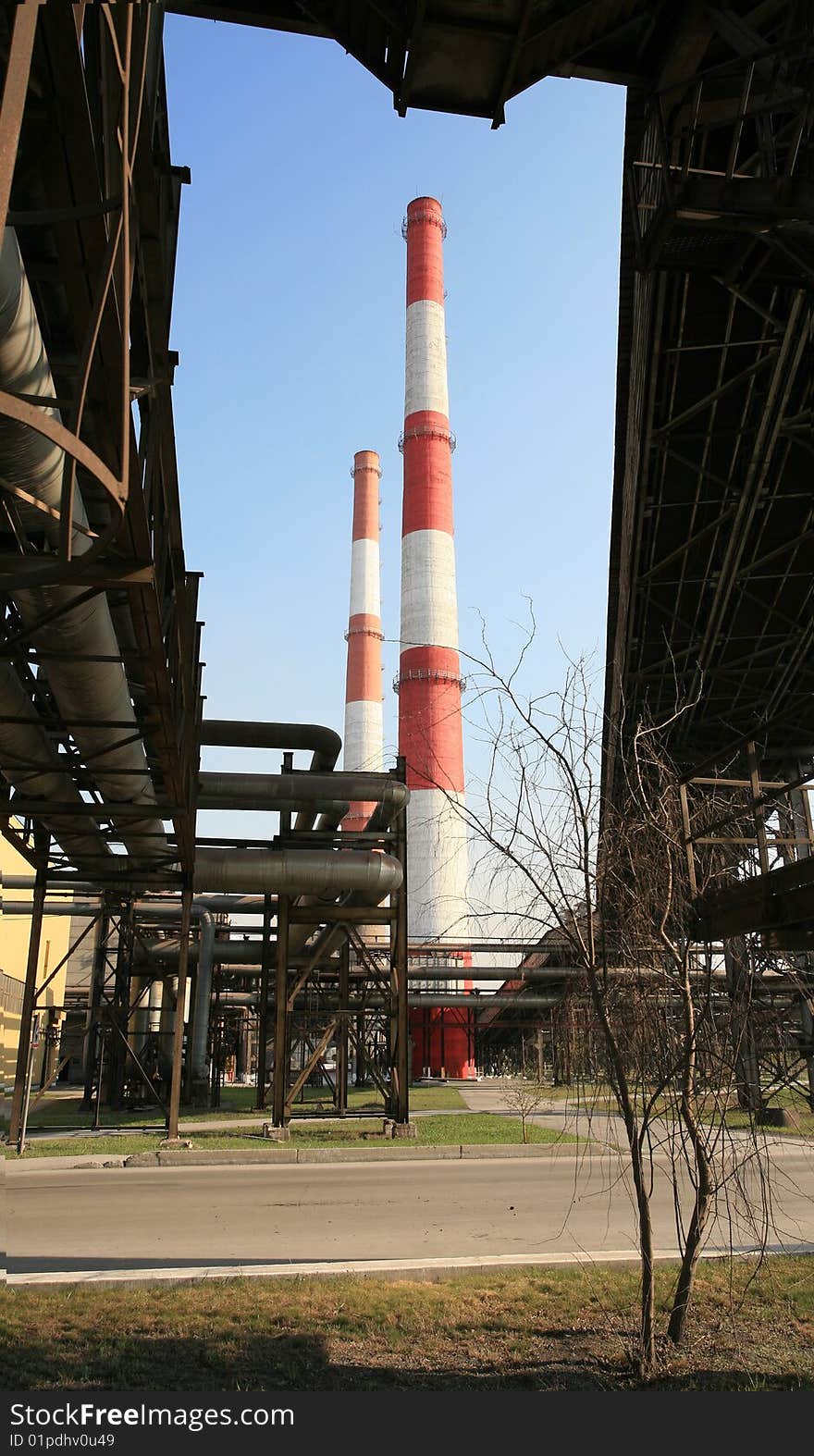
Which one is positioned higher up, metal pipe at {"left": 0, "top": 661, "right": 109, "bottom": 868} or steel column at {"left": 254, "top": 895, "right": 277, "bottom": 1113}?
metal pipe at {"left": 0, "top": 661, "right": 109, "bottom": 868}

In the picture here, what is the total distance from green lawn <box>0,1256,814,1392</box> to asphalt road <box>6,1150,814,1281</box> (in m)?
0.41

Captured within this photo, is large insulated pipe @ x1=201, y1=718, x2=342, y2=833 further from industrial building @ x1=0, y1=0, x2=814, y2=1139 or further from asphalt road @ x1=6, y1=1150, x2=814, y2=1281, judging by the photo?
asphalt road @ x1=6, y1=1150, x2=814, y2=1281

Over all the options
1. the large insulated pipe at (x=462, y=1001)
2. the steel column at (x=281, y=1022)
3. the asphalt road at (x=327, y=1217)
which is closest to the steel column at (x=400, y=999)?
the steel column at (x=281, y=1022)

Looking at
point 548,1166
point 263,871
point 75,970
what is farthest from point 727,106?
point 75,970

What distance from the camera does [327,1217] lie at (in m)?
7.94

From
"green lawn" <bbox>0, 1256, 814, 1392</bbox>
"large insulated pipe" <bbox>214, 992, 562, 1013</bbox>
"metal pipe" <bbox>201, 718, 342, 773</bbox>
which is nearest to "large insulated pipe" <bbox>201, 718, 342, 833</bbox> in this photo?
"metal pipe" <bbox>201, 718, 342, 773</bbox>

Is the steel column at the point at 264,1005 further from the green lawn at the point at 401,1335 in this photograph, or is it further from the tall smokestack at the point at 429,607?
the green lawn at the point at 401,1335

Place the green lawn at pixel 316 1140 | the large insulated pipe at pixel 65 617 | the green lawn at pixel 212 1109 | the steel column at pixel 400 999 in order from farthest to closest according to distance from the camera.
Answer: the green lawn at pixel 212 1109, the steel column at pixel 400 999, the green lawn at pixel 316 1140, the large insulated pipe at pixel 65 617

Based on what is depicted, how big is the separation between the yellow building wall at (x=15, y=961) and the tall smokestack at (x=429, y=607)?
9.59 m

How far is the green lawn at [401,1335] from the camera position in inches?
154

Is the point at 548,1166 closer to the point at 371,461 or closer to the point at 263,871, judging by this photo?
the point at 263,871

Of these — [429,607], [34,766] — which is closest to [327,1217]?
[34,766]

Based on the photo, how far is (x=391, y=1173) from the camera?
1119 centimetres

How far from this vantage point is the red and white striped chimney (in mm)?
39406
